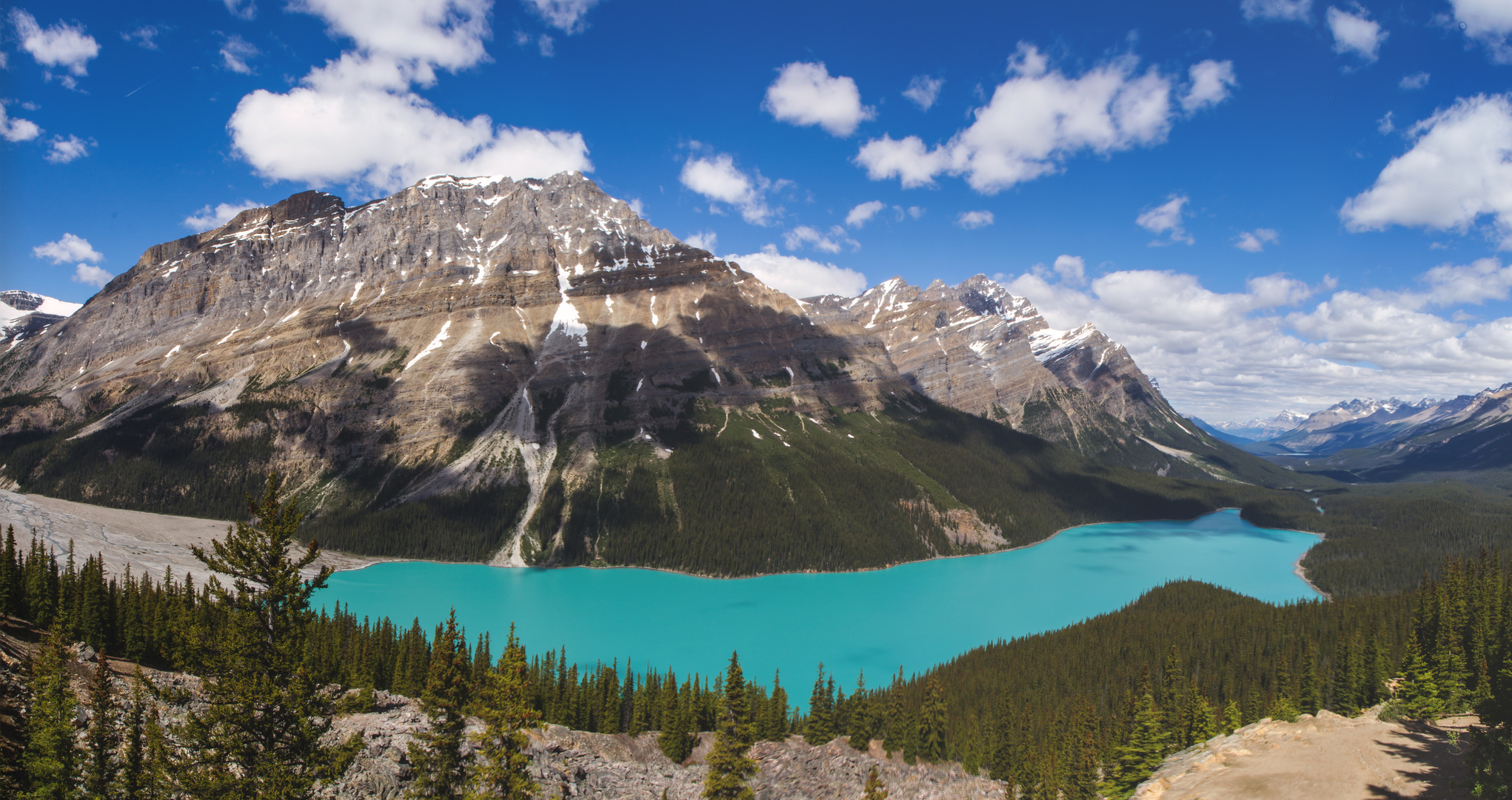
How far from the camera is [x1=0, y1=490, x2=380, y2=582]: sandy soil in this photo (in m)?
81.2

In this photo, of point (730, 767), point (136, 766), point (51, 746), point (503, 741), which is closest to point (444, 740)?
point (503, 741)

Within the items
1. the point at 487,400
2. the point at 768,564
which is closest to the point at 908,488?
the point at 768,564

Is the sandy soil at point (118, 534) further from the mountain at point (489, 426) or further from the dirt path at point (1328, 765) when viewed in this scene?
the dirt path at point (1328, 765)

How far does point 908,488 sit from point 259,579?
148 meters

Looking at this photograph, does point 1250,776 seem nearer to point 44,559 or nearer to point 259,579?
point 259,579

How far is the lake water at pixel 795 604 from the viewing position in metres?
79.9

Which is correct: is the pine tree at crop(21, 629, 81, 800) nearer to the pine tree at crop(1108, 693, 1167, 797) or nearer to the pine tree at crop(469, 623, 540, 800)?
the pine tree at crop(469, 623, 540, 800)

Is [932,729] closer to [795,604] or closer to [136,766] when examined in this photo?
[136,766]

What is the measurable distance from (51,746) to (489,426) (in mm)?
145731

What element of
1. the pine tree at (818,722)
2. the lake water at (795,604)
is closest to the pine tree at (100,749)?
the pine tree at (818,722)

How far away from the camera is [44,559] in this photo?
39.7m

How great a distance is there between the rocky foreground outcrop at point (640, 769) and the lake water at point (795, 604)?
2627cm

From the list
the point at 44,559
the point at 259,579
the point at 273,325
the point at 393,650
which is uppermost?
the point at 273,325

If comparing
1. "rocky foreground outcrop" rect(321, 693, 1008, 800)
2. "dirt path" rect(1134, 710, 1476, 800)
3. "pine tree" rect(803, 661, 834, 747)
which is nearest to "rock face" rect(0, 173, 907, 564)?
"pine tree" rect(803, 661, 834, 747)
